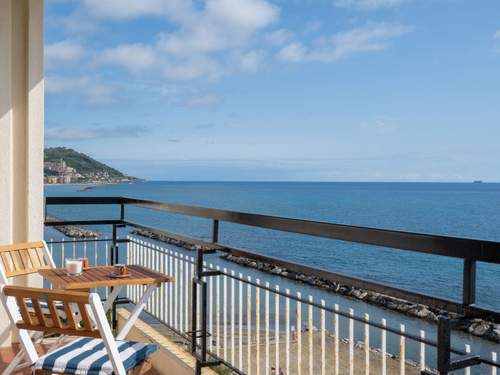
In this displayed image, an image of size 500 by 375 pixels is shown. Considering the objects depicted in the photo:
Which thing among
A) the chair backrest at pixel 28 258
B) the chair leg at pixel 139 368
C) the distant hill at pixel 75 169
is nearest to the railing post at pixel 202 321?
the chair leg at pixel 139 368

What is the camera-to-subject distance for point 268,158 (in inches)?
3378

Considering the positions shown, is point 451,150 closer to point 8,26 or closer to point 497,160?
point 497,160

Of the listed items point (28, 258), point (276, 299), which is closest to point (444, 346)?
point (276, 299)

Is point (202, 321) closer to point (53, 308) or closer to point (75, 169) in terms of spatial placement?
point (53, 308)

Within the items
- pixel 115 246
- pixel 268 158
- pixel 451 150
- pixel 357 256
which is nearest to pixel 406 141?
pixel 451 150

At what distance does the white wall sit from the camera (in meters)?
4.42

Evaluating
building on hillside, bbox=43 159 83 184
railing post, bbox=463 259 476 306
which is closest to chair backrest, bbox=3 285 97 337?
railing post, bbox=463 259 476 306

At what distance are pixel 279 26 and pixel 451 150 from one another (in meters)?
30.9

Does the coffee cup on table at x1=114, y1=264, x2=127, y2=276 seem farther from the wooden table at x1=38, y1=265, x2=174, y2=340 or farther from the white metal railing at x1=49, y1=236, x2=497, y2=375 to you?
the white metal railing at x1=49, y1=236, x2=497, y2=375

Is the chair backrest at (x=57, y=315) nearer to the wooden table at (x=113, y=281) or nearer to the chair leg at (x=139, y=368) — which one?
the chair leg at (x=139, y=368)

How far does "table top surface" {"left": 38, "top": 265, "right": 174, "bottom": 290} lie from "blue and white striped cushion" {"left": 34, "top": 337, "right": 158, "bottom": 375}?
1.22ft

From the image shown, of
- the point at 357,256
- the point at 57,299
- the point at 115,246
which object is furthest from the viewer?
the point at 357,256

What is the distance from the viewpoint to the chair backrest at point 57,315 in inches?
94.7

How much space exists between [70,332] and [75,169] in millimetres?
53038
